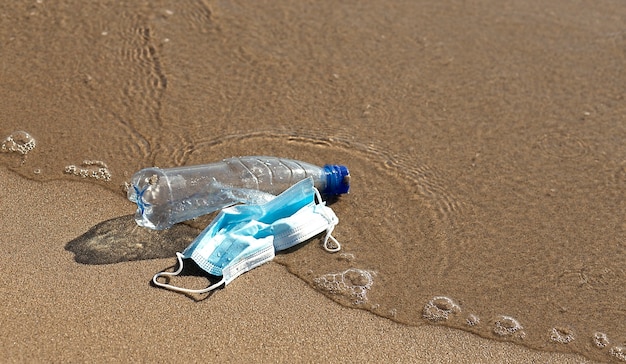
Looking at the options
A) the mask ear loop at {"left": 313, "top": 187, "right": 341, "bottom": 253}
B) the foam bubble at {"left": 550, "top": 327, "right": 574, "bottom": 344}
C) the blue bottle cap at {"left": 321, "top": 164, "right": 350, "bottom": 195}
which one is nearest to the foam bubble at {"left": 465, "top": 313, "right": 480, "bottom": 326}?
the foam bubble at {"left": 550, "top": 327, "right": 574, "bottom": 344}

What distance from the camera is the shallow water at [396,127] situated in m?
3.37

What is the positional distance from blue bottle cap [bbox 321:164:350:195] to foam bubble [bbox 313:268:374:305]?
472mm

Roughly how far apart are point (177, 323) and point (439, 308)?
1.11 metres

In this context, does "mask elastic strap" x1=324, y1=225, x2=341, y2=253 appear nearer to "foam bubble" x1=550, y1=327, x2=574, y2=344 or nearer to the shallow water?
the shallow water

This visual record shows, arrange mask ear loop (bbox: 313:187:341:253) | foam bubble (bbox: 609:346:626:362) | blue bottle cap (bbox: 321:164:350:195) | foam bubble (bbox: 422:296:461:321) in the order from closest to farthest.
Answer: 1. foam bubble (bbox: 609:346:626:362)
2. foam bubble (bbox: 422:296:461:321)
3. mask ear loop (bbox: 313:187:341:253)
4. blue bottle cap (bbox: 321:164:350:195)

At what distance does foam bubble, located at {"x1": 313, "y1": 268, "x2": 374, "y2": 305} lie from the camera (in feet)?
10.7

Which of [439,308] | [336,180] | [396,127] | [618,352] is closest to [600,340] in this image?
[618,352]

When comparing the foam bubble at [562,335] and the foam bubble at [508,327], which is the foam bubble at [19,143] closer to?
the foam bubble at [508,327]

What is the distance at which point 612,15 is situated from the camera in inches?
217

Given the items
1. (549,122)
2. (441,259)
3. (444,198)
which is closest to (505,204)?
(444,198)

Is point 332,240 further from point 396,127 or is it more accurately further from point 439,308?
point 396,127

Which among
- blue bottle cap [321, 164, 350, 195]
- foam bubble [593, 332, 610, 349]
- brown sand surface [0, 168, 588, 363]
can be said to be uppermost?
blue bottle cap [321, 164, 350, 195]

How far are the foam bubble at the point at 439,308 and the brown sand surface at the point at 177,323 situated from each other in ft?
0.21

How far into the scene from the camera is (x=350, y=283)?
10.9ft
